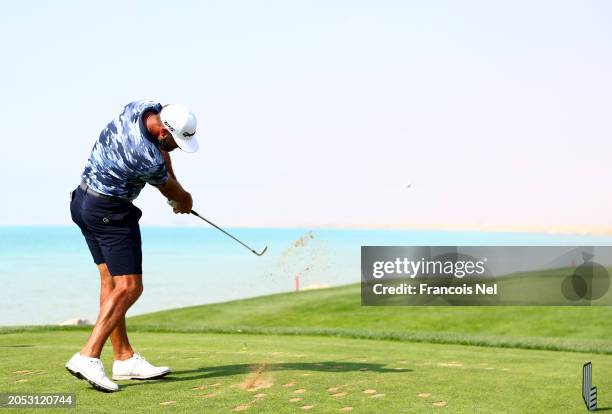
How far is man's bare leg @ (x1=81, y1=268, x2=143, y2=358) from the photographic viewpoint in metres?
6.12

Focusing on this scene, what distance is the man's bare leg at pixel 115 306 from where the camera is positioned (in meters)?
6.12

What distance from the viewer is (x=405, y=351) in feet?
29.9

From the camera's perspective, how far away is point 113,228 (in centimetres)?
622

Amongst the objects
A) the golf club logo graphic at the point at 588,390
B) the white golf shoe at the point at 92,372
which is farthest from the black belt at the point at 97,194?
the golf club logo graphic at the point at 588,390

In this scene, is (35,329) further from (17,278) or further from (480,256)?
(17,278)

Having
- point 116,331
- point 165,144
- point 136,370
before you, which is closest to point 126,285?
point 116,331

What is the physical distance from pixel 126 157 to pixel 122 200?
0.47m

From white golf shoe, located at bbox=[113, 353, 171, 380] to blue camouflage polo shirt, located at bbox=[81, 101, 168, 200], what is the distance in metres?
1.39

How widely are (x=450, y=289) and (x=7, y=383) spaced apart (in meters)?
16.8

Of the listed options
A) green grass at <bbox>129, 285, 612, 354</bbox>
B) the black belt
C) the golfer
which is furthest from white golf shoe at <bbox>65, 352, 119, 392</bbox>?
green grass at <bbox>129, 285, 612, 354</bbox>

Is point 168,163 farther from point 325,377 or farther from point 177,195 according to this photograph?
point 325,377

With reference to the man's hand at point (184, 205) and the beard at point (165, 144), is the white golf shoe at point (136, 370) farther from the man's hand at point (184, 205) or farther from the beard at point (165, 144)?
the beard at point (165, 144)

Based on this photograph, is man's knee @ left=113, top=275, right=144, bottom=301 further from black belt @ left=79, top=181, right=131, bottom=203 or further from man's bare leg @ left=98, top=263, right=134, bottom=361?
black belt @ left=79, top=181, right=131, bottom=203

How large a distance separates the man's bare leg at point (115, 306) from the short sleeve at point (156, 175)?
32.2 inches
